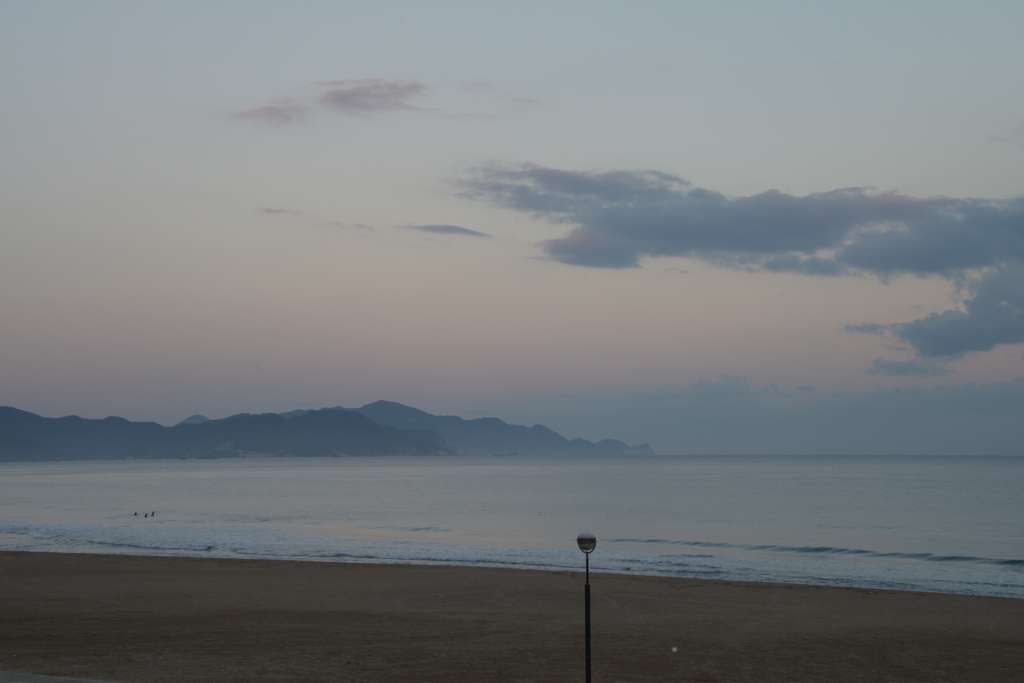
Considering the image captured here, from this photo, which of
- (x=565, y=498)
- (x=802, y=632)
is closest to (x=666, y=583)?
(x=802, y=632)

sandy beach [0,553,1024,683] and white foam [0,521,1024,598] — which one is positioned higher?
sandy beach [0,553,1024,683]

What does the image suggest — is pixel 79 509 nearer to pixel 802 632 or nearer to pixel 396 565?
pixel 396 565

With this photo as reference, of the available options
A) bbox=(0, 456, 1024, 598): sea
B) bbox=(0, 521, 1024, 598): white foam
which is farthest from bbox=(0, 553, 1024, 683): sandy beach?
bbox=(0, 456, 1024, 598): sea

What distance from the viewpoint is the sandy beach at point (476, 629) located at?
9953mm

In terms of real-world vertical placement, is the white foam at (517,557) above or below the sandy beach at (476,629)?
below

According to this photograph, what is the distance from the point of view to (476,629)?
41.4ft

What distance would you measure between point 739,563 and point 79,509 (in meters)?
44.6

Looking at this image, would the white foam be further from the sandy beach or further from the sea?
the sandy beach

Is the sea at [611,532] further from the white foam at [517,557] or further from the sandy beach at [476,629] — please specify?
the sandy beach at [476,629]

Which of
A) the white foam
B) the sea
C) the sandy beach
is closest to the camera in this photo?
the sandy beach

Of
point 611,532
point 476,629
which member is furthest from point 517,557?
point 476,629

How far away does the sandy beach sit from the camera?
32.7 ft

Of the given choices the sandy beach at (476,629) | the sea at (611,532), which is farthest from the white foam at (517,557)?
the sandy beach at (476,629)

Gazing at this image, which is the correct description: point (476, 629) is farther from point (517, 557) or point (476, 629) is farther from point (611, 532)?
point (611, 532)
